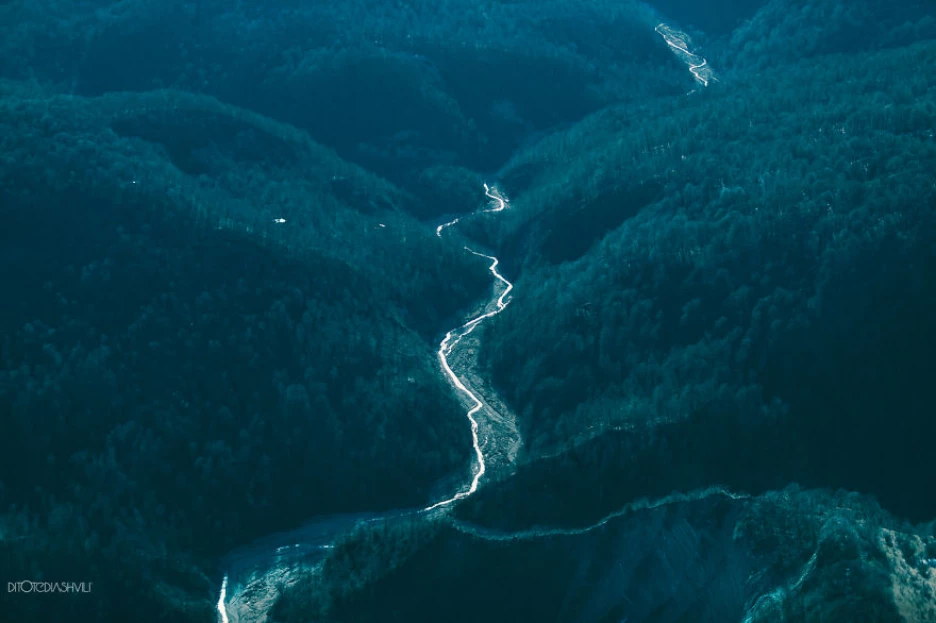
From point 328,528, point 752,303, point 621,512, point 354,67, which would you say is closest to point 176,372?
point 328,528

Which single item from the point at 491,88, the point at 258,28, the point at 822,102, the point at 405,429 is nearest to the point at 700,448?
the point at 405,429

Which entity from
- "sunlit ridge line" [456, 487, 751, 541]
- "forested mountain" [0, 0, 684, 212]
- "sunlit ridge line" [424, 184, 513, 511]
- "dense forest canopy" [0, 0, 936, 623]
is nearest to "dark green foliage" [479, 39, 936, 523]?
"dense forest canopy" [0, 0, 936, 623]

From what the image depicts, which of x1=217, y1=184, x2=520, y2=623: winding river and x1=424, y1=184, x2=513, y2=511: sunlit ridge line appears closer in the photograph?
x1=217, y1=184, x2=520, y2=623: winding river

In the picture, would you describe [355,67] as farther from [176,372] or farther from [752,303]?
[752,303]

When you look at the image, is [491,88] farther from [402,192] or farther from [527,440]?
[527,440]

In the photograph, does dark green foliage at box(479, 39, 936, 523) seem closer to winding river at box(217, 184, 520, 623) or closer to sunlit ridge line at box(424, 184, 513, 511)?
winding river at box(217, 184, 520, 623)
